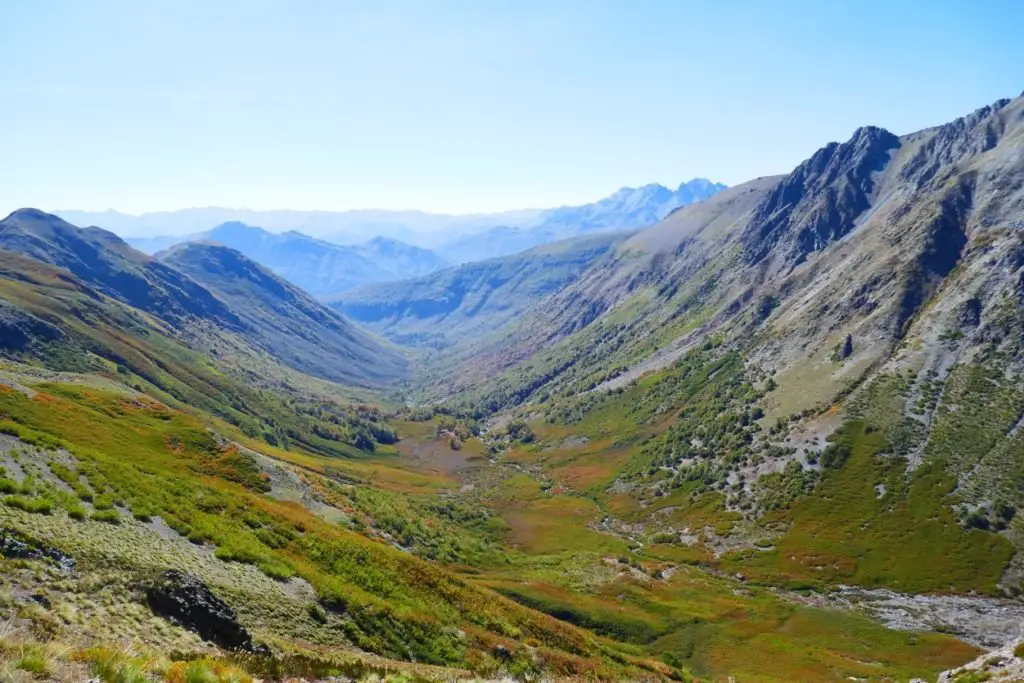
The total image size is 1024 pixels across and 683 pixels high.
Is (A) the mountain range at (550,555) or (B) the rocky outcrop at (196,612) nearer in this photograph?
(B) the rocky outcrop at (196,612)

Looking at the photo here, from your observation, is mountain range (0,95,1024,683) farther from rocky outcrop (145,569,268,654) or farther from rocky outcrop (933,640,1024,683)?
rocky outcrop (933,640,1024,683)

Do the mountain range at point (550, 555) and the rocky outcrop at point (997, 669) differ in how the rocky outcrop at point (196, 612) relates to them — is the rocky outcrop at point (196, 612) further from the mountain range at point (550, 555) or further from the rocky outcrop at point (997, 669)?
the rocky outcrop at point (997, 669)

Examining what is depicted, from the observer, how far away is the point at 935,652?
3696 inches

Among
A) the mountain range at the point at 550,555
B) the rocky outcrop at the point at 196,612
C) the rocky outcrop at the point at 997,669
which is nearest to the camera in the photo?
the rocky outcrop at the point at 196,612

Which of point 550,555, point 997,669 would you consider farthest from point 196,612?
point 550,555

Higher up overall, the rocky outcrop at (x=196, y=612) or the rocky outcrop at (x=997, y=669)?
the rocky outcrop at (x=196, y=612)

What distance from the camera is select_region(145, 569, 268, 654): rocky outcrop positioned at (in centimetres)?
2356

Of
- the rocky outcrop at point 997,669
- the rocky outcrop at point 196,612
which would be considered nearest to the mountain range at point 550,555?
the rocky outcrop at point 196,612

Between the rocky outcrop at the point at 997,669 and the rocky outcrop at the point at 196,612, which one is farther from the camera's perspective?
the rocky outcrop at the point at 997,669

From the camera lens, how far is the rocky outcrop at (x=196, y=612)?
2356 cm

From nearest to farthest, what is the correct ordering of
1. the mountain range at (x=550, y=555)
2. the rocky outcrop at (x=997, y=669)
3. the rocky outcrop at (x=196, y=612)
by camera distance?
1. the rocky outcrop at (x=196, y=612)
2. the mountain range at (x=550, y=555)
3. the rocky outcrop at (x=997, y=669)

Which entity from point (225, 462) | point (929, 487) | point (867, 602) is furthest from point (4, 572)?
point (929, 487)

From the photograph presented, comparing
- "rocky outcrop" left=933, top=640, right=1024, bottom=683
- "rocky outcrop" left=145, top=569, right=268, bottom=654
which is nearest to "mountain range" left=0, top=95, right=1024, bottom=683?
"rocky outcrop" left=145, top=569, right=268, bottom=654

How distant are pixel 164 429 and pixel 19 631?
203 ft
